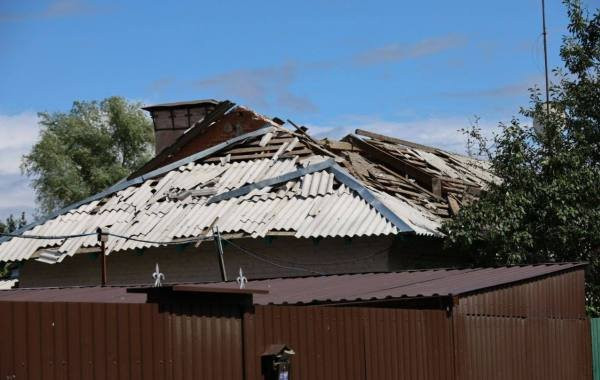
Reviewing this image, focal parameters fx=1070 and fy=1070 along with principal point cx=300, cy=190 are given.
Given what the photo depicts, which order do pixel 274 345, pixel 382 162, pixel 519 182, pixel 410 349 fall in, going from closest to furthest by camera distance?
pixel 274 345
pixel 410 349
pixel 519 182
pixel 382 162

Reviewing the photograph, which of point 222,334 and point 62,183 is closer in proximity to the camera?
point 222,334

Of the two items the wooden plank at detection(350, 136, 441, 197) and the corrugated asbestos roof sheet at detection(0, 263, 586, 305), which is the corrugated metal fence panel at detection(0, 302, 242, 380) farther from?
the wooden plank at detection(350, 136, 441, 197)

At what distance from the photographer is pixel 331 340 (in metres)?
11.5

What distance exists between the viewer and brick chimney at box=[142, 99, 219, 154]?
1469 inches

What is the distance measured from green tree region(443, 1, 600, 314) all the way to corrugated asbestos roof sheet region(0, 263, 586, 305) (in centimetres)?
428

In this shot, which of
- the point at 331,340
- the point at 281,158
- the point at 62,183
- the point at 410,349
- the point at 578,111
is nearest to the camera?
the point at 331,340

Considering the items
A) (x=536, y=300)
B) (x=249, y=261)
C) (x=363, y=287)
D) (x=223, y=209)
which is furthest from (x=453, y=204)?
(x=363, y=287)

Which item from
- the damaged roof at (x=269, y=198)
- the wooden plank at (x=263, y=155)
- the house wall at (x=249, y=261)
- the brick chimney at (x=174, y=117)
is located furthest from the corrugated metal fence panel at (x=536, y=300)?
the brick chimney at (x=174, y=117)

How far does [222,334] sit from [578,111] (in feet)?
56.7

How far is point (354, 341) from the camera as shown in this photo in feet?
38.5

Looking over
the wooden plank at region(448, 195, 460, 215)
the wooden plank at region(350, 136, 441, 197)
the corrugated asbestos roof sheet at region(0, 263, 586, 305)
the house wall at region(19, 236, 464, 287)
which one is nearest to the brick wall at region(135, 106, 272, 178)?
the wooden plank at region(350, 136, 441, 197)

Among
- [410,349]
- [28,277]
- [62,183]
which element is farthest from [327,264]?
[62,183]

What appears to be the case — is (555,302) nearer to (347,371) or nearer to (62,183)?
(347,371)

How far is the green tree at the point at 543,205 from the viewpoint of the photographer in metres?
22.2
